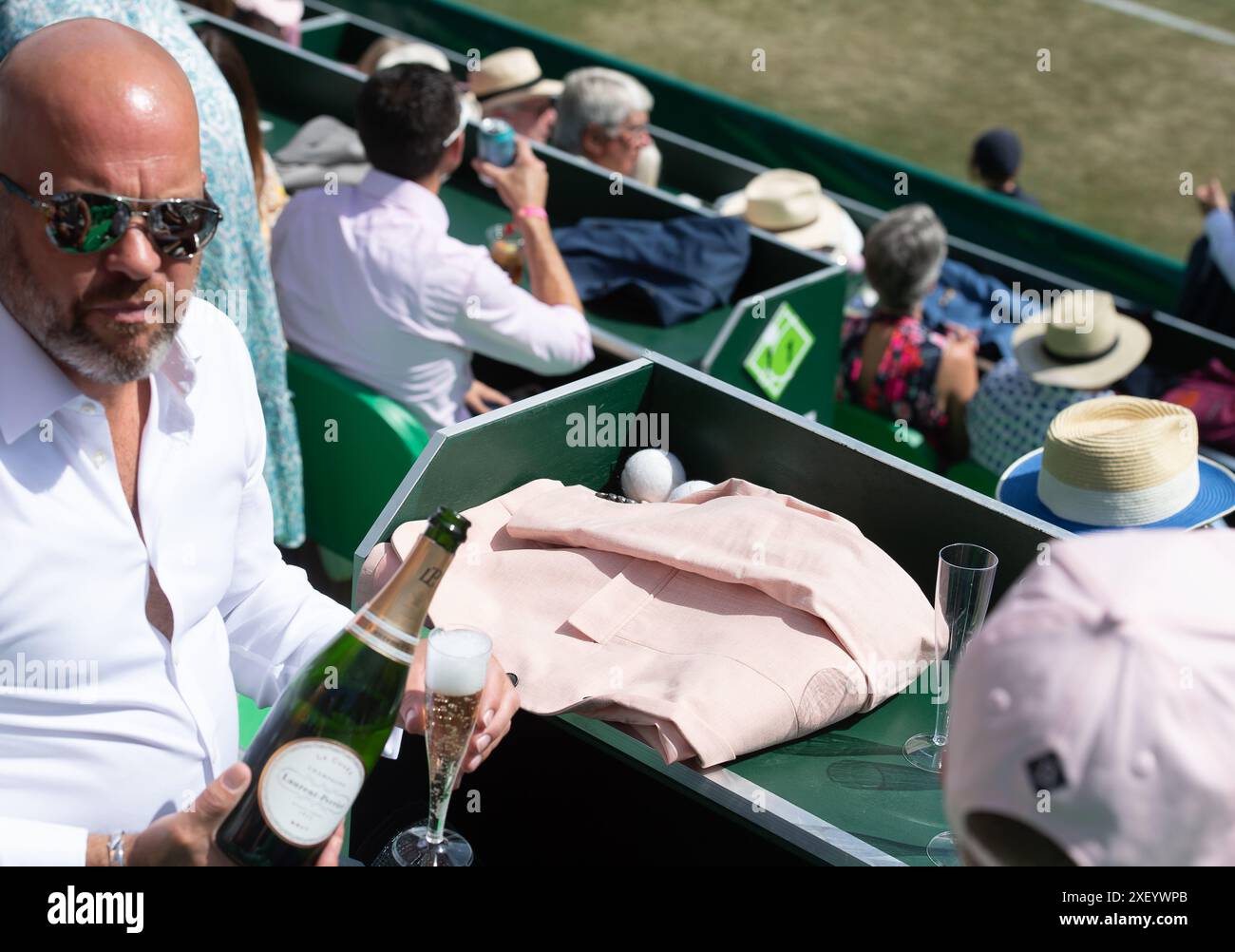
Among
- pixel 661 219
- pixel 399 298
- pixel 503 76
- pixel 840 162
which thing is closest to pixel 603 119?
pixel 661 219

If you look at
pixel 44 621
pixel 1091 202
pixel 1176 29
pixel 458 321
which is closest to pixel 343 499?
pixel 458 321

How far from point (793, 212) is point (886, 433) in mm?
1168

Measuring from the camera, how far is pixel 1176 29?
12.3 meters

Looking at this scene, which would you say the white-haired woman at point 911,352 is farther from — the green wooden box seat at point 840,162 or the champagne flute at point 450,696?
the champagne flute at point 450,696

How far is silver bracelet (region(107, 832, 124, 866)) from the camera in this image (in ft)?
5.52

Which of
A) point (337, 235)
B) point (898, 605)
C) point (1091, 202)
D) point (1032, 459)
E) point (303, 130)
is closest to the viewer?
point (898, 605)

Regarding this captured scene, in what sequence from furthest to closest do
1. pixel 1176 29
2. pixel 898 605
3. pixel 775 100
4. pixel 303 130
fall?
pixel 1176 29, pixel 775 100, pixel 303 130, pixel 898 605

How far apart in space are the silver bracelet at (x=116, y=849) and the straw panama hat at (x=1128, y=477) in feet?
7.29

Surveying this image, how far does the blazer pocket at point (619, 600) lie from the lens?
243 centimetres

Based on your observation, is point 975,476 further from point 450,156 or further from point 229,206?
point 229,206

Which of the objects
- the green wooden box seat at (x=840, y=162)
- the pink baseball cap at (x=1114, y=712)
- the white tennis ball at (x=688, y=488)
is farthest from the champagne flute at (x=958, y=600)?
the green wooden box seat at (x=840, y=162)

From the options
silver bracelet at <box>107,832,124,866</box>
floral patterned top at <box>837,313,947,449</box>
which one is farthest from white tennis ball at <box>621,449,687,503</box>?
floral patterned top at <box>837,313,947,449</box>
